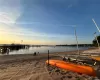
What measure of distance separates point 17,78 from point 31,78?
104cm

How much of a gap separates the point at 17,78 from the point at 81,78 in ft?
15.4

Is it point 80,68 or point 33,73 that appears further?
point 80,68

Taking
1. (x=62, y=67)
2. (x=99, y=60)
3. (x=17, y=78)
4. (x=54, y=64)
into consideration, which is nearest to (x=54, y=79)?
(x=17, y=78)

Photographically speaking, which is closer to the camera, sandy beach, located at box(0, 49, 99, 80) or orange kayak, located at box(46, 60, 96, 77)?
sandy beach, located at box(0, 49, 99, 80)

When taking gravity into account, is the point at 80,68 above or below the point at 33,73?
above

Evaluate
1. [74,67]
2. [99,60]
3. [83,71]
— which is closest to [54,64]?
[74,67]

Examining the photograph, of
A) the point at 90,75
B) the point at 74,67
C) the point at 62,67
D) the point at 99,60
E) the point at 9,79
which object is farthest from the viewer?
the point at 99,60

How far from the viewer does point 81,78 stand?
9.12 meters

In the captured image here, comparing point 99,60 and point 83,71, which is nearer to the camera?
point 83,71

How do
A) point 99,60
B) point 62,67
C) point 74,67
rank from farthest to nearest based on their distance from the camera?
point 99,60 < point 62,67 < point 74,67

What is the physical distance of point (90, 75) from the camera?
985cm

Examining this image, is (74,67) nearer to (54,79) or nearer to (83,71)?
(83,71)

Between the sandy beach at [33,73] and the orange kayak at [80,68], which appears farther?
the orange kayak at [80,68]

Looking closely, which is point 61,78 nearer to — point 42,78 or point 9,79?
point 42,78
